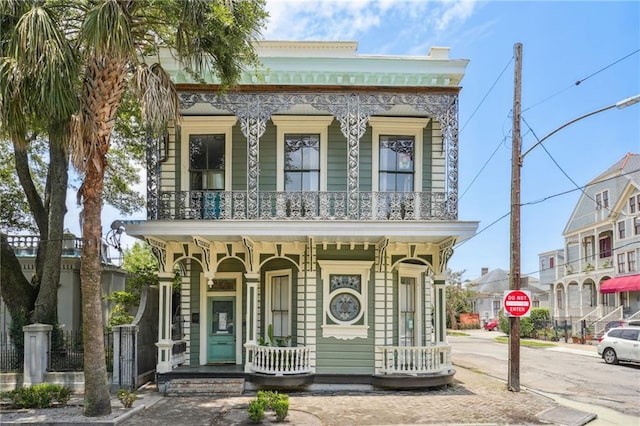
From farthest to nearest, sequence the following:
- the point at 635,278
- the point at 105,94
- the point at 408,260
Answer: the point at 635,278 < the point at 408,260 < the point at 105,94

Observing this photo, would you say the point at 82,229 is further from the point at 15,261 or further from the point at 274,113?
the point at 15,261

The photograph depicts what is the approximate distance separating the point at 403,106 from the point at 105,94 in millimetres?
7285

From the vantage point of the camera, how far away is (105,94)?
10305 mm

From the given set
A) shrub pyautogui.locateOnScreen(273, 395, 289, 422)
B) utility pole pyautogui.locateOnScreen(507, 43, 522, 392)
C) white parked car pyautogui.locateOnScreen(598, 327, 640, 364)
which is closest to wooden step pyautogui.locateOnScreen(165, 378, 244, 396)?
shrub pyautogui.locateOnScreen(273, 395, 289, 422)

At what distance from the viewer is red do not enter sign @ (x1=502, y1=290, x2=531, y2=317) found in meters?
13.1

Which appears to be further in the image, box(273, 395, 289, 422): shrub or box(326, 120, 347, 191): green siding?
box(326, 120, 347, 191): green siding

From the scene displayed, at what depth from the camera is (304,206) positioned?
1333 cm

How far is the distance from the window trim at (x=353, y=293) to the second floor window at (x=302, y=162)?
2207 millimetres

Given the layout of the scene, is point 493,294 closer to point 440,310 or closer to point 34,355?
point 440,310

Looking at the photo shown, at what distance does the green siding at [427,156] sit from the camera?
47.6 ft

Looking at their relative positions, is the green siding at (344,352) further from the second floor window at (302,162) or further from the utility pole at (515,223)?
the utility pole at (515,223)

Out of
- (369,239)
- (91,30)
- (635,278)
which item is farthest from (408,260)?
(635,278)

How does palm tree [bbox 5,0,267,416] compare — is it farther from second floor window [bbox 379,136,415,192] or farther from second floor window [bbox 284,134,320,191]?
second floor window [bbox 379,136,415,192]

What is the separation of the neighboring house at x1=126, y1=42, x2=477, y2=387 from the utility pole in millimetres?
1525
